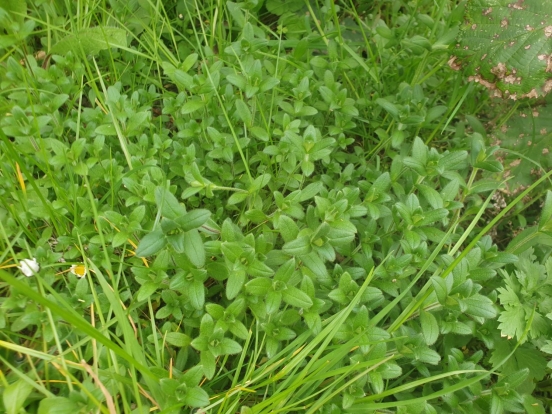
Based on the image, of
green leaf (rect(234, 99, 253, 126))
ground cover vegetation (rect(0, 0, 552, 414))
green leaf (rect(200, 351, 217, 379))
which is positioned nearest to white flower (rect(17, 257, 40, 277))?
ground cover vegetation (rect(0, 0, 552, 414))

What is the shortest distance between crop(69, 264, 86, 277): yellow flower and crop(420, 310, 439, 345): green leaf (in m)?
1.46

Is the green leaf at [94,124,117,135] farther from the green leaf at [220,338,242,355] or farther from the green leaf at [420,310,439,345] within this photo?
the green leaf at [420,310,439,345]

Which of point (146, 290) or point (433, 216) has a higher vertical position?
point (433, 216)

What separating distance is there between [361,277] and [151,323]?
0.96m

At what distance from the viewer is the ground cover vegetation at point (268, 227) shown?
1.84 meters

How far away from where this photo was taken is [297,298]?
183 centimetres

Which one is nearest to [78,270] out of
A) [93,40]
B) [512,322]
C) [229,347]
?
[229,347]

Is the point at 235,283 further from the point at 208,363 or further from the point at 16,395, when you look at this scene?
the point at 16,395

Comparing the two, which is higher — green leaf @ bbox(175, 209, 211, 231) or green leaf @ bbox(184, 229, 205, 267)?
green leaf @ bbox(175, 209, 211, 231)

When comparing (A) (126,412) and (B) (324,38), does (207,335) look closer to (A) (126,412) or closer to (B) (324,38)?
(A) (126,412)

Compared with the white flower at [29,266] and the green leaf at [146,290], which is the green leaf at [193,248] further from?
the white flower at [29,266]

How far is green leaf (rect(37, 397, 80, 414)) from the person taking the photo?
5.43 feet

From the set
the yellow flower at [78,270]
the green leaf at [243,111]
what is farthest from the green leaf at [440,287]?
the yellow flower at [78,270]

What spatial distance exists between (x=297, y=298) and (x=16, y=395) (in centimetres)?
107
